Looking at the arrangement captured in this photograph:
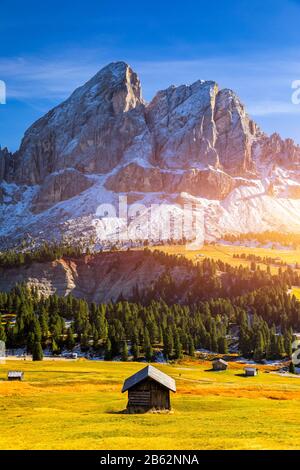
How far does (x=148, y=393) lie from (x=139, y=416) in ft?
17.5

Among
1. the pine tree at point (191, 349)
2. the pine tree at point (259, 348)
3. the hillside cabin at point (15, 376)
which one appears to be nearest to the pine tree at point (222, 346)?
the pine tree at point (259, 348)

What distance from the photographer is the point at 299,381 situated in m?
117

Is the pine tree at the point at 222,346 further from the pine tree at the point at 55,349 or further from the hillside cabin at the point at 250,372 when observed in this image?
the pine tree at the point at 55,349

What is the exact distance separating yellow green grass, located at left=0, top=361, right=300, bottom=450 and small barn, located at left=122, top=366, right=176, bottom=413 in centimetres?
223

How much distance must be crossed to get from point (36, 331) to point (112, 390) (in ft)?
239

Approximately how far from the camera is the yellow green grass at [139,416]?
4034 cm

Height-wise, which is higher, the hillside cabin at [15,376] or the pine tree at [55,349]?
the hillside cabin at [15,376]

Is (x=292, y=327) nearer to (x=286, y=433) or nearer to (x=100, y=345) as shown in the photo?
(x=100, y=345)

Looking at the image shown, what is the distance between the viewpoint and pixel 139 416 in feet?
197

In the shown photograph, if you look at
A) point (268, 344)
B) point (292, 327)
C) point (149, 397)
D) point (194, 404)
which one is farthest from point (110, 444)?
point (292, 327)

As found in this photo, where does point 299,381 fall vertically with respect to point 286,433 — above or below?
below

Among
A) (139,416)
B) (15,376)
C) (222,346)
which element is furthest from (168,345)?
(139,416)

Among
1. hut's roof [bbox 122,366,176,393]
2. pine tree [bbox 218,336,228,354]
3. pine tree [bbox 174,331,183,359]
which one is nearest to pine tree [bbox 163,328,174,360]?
pine tree [bbox 174,331,183,359]

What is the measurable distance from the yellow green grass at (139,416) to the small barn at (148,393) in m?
2.23
